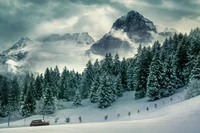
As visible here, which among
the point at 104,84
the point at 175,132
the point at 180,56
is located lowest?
the point at 175,132

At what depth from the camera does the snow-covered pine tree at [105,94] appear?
3204 inches

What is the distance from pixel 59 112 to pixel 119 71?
111 feet

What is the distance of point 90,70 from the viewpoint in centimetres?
11681

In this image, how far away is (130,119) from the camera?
163 feet

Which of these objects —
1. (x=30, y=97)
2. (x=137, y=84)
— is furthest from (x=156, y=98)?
(x=30, y=97)

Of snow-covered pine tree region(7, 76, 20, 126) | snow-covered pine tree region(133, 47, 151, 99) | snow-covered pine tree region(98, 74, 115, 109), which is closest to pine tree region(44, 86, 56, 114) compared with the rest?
snow-covered pine tree region(98, 74, 115, 109)

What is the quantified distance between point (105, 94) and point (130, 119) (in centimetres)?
3227

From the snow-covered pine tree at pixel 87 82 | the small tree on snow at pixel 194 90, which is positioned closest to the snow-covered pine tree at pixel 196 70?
the small tree on snow at pixel 194 90

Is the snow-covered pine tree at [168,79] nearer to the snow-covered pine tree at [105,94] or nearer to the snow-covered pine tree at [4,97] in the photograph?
the snow-covered pine tree at [105,94]

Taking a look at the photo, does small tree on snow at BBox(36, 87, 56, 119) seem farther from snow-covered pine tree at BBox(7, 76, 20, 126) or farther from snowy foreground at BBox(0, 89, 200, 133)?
snow-covered pine tree at BBox(7, 76, 20, 126)

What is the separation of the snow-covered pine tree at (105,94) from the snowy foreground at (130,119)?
1828 millimetres

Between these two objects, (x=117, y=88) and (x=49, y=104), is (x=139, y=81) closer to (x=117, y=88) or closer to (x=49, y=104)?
(x=117, y=88)

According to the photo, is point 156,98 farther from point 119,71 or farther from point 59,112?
point 119,71

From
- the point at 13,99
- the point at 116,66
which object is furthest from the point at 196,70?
the point at 13,99
